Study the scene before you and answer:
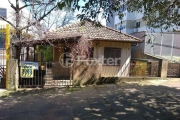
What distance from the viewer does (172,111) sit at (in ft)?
16.1

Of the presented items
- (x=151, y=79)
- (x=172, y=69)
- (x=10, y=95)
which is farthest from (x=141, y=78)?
(x=10, y=95)

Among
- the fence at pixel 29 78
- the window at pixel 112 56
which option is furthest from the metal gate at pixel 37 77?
the window at pixel 112 56

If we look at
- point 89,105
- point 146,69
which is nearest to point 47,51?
point 146,69

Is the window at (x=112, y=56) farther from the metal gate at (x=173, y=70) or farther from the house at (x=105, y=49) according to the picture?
the metal gate at (x=173, y=70)

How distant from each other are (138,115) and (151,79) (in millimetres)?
6171

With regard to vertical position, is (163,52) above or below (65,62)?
above

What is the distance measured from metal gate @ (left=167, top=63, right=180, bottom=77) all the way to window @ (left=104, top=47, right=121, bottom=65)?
3.77 meters

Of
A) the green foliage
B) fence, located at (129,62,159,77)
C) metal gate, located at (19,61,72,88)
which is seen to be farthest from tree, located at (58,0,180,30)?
the green foliage

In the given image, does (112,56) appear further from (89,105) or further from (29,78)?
(89,105)

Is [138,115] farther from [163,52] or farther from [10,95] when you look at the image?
[163,52]

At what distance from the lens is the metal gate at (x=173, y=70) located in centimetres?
1101

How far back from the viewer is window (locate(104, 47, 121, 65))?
40.9 feet

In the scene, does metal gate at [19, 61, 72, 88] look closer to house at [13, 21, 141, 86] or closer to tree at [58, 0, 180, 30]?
house at [13, 21, 141, 86]

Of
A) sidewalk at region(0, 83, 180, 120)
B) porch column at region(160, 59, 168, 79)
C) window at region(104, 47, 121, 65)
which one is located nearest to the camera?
sidewalk at region(0, 83, 180, 120)
